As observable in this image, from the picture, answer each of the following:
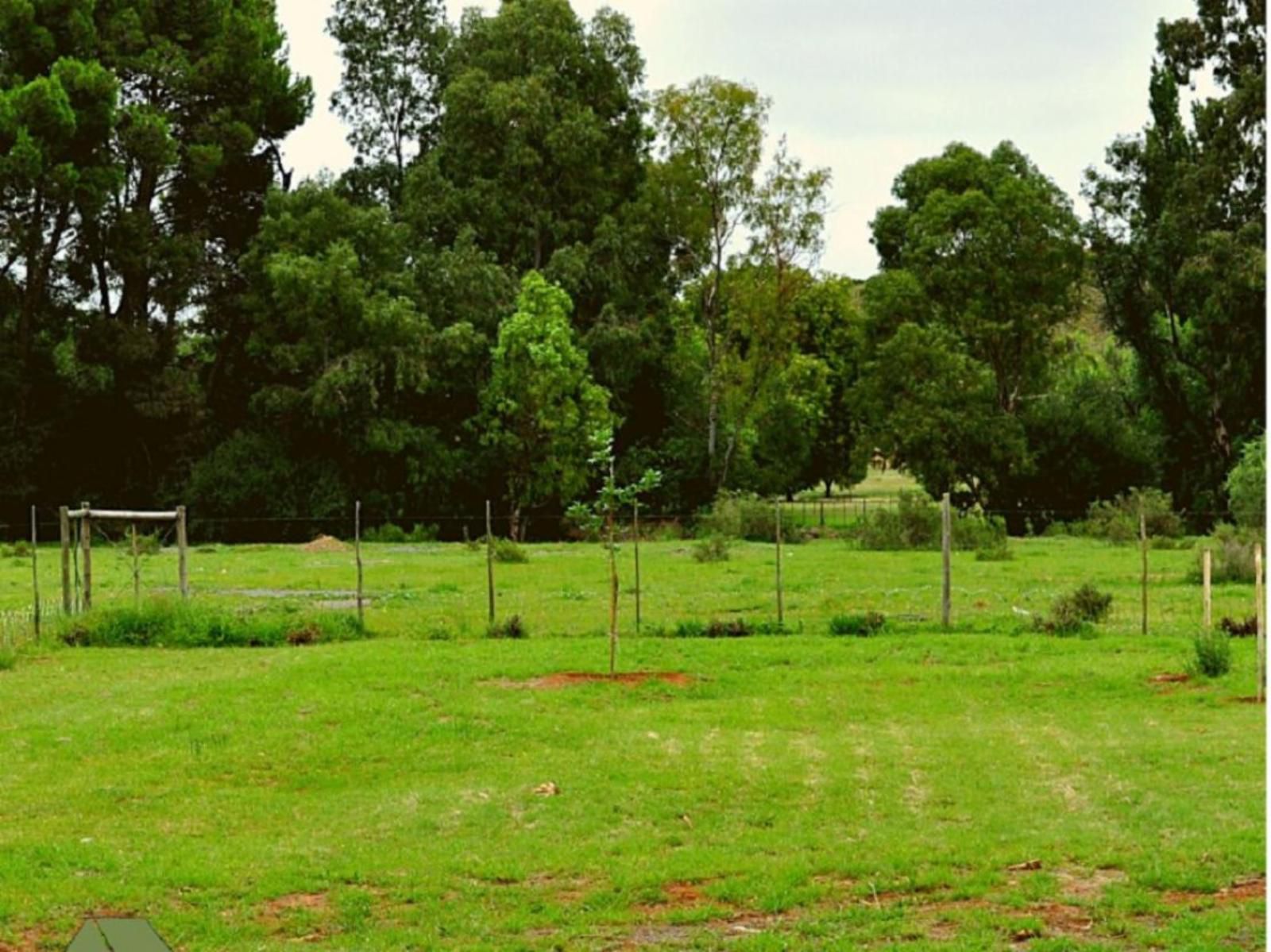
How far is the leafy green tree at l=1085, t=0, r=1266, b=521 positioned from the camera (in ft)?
173

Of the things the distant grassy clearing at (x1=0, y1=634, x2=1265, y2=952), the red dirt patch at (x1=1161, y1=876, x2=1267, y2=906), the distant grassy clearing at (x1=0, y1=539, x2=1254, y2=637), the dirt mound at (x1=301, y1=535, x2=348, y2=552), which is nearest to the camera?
the distant grassy clearing at (x1=0, y1=634, x2=1265, y2=952)

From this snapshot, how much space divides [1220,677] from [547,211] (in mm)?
44888

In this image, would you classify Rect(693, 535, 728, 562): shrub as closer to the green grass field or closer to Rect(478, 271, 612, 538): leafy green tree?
the green grass field

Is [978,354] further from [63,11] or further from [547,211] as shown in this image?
[63,11]

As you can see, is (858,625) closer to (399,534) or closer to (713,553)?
(713,553)

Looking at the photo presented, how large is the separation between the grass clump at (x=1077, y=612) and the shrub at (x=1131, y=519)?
21.6 m

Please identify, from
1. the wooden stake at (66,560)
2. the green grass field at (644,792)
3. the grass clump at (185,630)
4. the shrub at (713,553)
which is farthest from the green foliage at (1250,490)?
the wooden stake at (66,560)

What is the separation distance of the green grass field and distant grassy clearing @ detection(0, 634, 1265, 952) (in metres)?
0.04

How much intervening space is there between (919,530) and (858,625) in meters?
21.8

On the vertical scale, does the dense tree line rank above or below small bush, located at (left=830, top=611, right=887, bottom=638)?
above

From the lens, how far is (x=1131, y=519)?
4869 centimetres

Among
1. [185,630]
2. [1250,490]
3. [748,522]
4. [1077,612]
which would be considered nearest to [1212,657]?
[1077,612]

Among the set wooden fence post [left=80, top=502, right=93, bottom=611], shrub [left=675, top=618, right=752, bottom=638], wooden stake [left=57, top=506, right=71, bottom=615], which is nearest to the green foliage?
shrub [left=675, top=618, right=752, bottom=638]

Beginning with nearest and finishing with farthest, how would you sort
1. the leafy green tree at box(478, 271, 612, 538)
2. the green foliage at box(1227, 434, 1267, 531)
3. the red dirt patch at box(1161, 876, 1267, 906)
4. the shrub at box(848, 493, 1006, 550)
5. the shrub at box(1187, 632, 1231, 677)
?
1. the red dirt patch at box(1161, 876, 1267, 906)
2. the shrub at box(1187, 632, 1231, 677)
3. the green foliage at box(1227, 434, 1267, 531)
4. the shrub at box(848, 493, 1006, 550)
5. the leafy green tree at box(478, 271, 612, 538)
